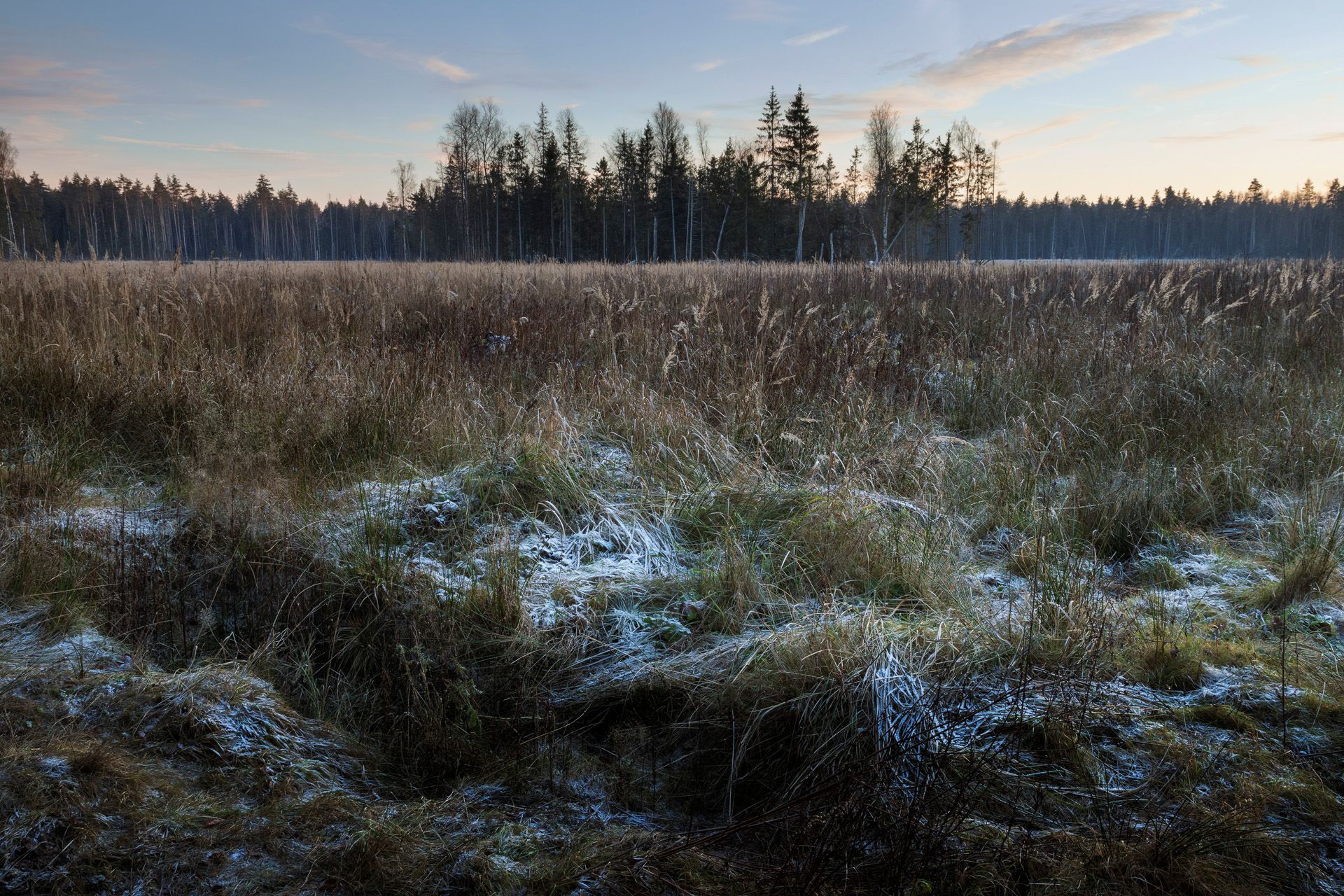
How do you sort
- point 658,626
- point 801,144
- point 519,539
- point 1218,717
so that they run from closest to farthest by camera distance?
1. point 1218,717
2. point 658,626
3. point 519,539
4. point 801,144

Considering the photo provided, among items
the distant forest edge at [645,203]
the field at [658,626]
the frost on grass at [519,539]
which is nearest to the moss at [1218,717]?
the field at [658,626]

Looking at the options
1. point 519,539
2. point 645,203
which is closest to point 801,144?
point 645,203

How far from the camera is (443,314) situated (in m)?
7.23

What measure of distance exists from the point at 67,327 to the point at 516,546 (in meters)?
4.61

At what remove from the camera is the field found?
1652 mm

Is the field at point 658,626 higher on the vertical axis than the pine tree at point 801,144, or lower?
lower

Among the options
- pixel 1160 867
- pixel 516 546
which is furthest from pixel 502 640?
pixel 1160 867

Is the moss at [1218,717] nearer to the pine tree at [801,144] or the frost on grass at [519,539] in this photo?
the frost on grass at [519,539]

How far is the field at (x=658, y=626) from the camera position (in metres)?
1.65

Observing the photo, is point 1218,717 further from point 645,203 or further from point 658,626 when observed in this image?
point 645,203

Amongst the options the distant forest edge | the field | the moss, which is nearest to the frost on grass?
the field

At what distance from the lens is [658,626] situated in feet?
8.57

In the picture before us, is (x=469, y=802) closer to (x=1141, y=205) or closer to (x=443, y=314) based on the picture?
(x=443, y=314)

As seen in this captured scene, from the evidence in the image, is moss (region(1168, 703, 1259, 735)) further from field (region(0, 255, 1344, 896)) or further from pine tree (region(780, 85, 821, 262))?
pine tree (region(780, 85, 821, 262))
